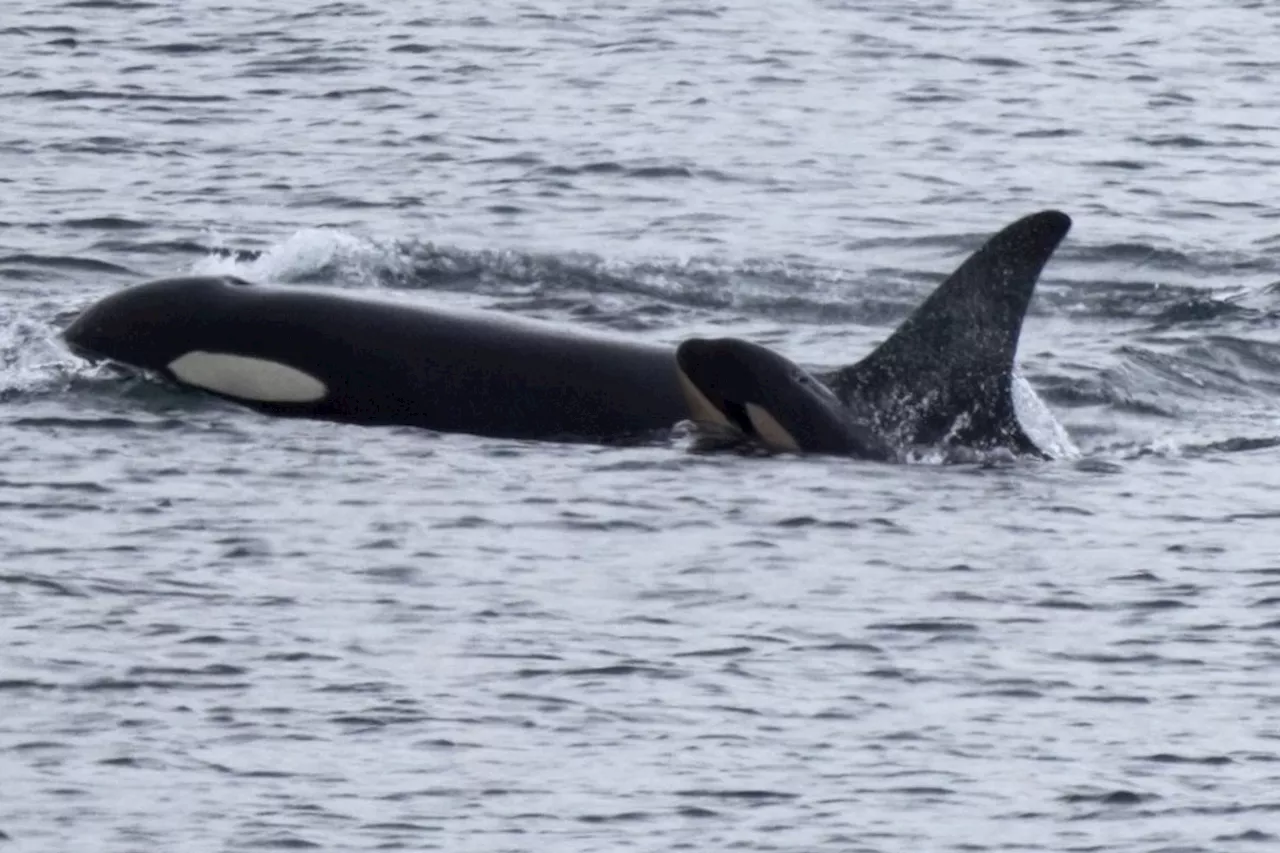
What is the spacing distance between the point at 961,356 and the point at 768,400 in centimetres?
113

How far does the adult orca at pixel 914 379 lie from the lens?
1898 centimetres

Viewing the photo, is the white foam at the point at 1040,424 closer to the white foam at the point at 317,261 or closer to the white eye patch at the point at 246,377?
the white eye patch at the point at 246,377

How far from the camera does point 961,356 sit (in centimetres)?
1916

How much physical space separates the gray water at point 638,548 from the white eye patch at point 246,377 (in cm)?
20

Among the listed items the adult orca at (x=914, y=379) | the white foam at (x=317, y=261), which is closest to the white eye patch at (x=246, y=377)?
the adult orca at (x=914, y=379)

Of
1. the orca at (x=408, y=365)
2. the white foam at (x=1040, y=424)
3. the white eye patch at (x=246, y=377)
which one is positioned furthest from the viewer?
the white foam at (x=1040, y=424)

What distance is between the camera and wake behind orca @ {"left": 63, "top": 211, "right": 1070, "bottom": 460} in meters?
19.0

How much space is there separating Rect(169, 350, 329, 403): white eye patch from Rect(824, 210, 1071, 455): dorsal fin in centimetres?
301

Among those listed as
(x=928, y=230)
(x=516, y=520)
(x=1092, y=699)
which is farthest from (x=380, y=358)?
(x=928, y=230)

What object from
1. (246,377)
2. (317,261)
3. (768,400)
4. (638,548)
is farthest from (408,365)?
(317,261)

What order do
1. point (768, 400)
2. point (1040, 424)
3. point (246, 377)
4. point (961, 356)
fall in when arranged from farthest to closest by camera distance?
point (1040, 424), point (246, 377), point (961, 356), point (768, 400)

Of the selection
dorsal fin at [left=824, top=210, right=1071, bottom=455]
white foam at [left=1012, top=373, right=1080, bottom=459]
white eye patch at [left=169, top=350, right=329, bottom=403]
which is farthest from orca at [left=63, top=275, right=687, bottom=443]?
white foam at [left=1012, top=373, right=1080, bottom=459]

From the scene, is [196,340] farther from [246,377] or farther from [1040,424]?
[1040,424]

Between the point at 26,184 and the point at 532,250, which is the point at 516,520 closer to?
the point at 532,250
